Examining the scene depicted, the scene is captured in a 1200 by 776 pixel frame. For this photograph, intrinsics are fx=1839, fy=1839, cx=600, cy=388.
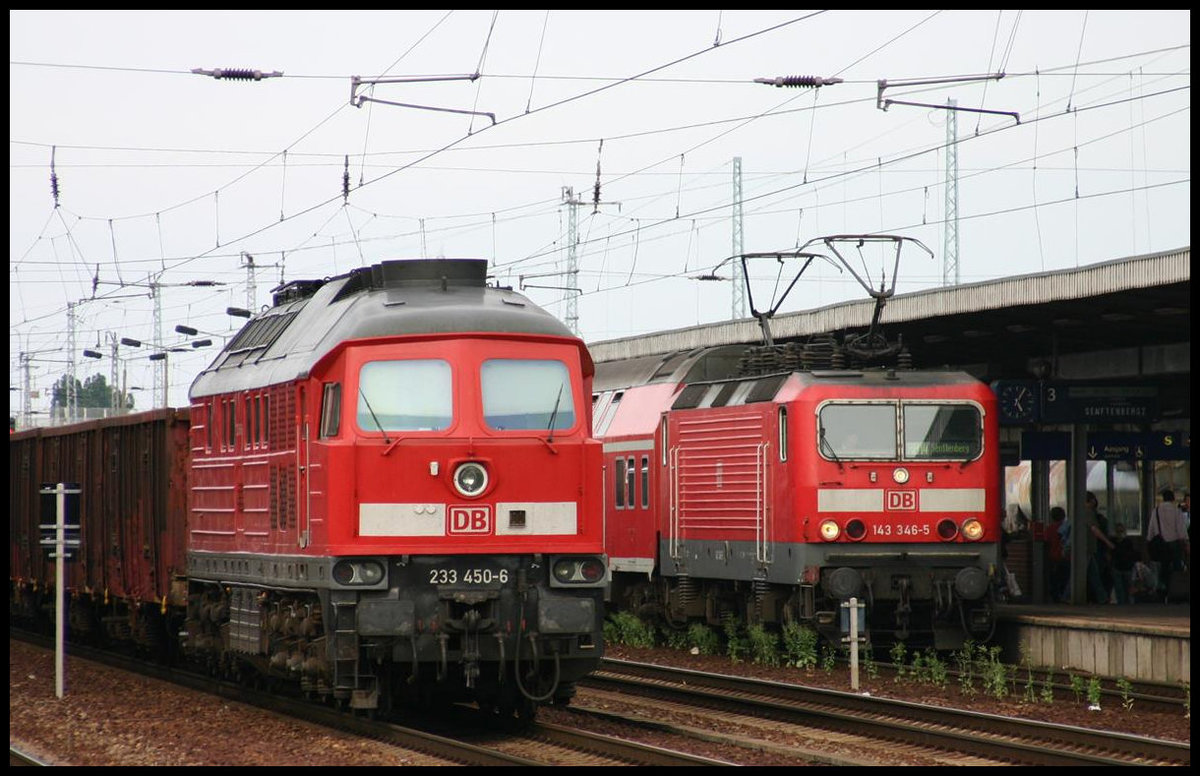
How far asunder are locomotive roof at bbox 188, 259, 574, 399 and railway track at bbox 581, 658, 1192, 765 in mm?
4220

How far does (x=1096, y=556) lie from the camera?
26125 mm

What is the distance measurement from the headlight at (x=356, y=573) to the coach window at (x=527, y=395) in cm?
149

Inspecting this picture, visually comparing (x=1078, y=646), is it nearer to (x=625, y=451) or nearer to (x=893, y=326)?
(x=893, y=326)

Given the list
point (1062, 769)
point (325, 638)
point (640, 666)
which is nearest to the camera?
point (1062, 769)

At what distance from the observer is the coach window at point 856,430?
20.4m

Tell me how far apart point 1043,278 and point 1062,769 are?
8322 millimetres

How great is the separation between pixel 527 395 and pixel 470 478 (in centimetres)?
87

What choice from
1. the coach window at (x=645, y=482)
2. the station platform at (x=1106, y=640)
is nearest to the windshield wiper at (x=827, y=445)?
the station platform at (x=1106, y=640)

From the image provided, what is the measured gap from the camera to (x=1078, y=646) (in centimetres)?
2023

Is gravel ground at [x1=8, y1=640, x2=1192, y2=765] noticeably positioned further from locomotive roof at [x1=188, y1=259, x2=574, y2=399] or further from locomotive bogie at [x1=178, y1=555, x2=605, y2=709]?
locomotive roof at [x1=188, y1=259, x2=574, y2=399]

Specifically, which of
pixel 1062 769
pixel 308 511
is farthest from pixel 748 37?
pixel 1062 769

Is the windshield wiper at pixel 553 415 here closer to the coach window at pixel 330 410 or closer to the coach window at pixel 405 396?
the coach window at pixel 405 396

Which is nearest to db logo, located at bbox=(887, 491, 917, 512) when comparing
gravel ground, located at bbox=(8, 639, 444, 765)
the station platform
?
the station platform

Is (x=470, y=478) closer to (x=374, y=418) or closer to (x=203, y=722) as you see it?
(x=374, y=418)
